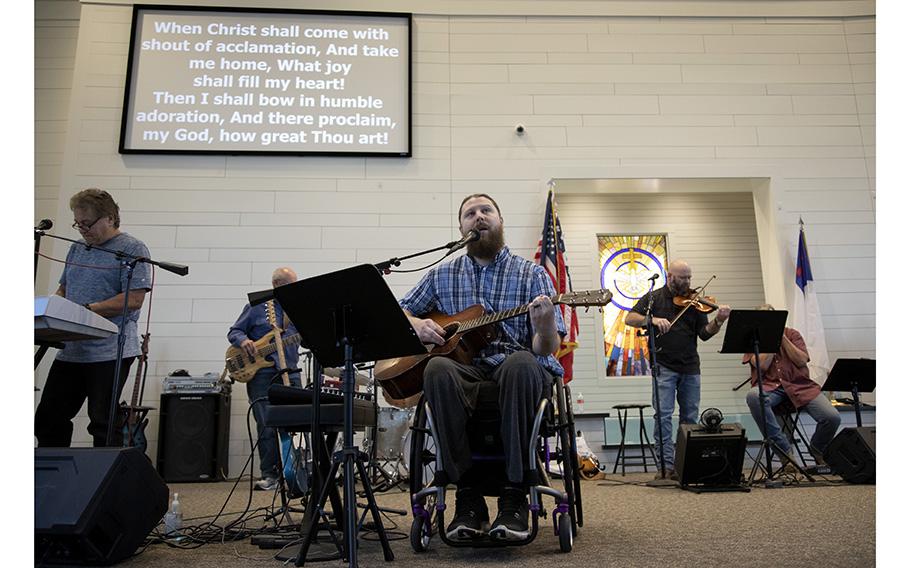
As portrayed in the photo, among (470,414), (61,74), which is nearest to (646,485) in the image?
(470,414)

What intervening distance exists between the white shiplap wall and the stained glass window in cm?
156

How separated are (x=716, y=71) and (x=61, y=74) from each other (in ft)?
19.6

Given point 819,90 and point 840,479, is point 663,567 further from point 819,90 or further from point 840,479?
point 819,90

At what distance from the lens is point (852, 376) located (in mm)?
4789

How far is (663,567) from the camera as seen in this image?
180 centimetres

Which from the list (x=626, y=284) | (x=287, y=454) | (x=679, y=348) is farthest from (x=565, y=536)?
(x=626, y=284)

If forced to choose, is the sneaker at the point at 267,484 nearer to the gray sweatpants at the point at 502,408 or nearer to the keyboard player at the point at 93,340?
the keyboard player at the point at 93,340

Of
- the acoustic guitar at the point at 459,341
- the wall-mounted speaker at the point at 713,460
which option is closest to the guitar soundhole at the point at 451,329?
the acoustic guitar at the point at 459,341

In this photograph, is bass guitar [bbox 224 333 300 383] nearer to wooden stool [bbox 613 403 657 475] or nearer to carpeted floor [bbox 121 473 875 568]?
carpeted floor [bbox 121 473 875 568]

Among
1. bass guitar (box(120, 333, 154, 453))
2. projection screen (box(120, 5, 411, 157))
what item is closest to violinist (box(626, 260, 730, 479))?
projection screen (box(120, 5, 411, 157))

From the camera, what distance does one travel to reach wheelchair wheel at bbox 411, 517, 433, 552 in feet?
7.03

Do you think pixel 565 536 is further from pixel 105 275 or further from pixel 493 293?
pixel 105 275

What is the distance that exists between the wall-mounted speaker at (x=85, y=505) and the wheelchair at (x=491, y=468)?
0.84 metres

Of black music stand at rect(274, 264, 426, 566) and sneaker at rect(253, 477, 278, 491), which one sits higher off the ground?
black music stand at rect(274, 264, 426, 566)
